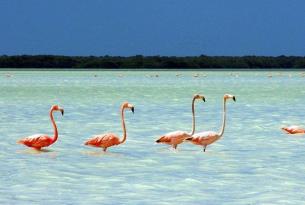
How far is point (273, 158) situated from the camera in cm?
1495

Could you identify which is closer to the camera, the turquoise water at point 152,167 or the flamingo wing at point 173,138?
the turquoise water at point 152,167

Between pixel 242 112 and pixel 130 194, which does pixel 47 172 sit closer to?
pixel 130 194

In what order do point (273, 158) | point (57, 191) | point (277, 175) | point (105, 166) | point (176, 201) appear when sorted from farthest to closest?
point (273, 158) → point (105, 166) → point (277, 175) → point (57, 191) → point (176, 201)

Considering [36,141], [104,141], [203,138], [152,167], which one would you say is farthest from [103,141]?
[152,167]

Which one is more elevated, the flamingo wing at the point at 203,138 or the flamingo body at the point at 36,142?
the flamingo wing at the point at 203,138

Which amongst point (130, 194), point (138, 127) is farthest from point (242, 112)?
point (130, 194)

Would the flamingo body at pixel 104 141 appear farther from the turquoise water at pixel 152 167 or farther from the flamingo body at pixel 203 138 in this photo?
the flamingo body at pixel 203 138

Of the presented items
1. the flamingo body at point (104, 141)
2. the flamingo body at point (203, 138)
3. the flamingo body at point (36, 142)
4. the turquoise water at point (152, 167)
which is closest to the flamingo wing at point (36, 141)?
the flamingo body at point (36, 142)

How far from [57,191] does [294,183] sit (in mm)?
3362

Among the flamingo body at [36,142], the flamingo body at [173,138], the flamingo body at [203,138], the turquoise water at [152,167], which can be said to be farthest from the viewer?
the flamingo body at [173,138]

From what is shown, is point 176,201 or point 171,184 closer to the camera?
point 176,201

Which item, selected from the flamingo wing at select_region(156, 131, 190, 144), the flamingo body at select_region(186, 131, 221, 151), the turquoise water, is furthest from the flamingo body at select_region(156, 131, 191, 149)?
the flamingo body at select_region(186, 131, 221, 151)

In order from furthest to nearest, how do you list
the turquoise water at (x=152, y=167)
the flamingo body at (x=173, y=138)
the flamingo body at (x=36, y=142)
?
the flamingo body at (x=173, y=138) → the flamingo body at (x=36, y=142) → the turquoise water at (x=152, y=167)

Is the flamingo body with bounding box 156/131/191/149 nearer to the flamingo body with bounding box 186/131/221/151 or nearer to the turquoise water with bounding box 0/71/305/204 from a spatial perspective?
the turquoise water with bounding box 0/71/305/204
